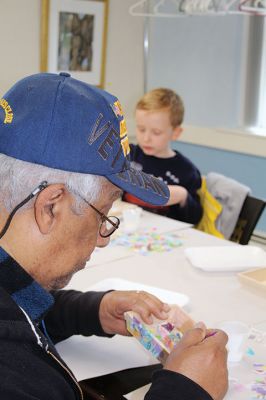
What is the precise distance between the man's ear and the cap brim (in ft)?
0.34

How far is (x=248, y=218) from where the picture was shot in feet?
8.73

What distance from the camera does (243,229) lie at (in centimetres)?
268

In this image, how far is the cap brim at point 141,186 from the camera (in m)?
1.05

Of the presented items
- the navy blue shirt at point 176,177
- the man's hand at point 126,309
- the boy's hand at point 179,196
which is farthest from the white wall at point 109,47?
the man's hand at point 126,309

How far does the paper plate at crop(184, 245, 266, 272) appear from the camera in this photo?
6.52 ft

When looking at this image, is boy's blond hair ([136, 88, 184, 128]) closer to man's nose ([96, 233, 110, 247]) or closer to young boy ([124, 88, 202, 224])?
young boy ([124, 88, 202, 224])

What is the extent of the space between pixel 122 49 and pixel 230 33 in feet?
2.81

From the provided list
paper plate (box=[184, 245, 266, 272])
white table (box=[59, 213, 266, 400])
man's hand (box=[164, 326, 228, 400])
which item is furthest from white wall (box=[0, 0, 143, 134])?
man's hand (box=[164, 326, 228, 400])

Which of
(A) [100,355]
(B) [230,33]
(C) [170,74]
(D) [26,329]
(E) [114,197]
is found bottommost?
(A) [100,355]

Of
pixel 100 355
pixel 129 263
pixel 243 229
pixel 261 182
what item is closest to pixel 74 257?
pixel 100 355

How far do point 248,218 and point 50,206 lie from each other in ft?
5.92

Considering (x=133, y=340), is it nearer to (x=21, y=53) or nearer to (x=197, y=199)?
(x=197, y=199)

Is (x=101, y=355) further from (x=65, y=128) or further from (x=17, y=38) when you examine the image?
(x=17, y=38)

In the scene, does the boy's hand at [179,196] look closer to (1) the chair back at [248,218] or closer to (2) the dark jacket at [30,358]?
(1) the chair back at [248,218]
